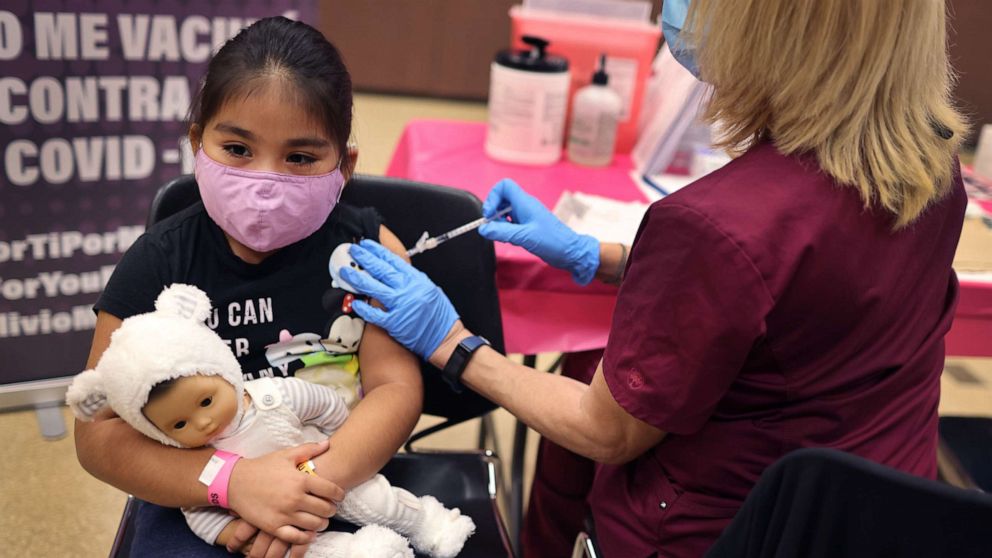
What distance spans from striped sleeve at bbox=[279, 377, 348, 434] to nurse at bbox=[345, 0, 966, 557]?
1.05ft

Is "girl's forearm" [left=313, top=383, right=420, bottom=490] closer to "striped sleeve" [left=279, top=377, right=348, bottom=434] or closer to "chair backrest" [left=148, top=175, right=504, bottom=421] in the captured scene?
"striped sleeve" [left=279, top=377, right=348, bottom=434]

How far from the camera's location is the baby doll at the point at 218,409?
953 mm

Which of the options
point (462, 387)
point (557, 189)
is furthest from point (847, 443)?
point (557, 189)

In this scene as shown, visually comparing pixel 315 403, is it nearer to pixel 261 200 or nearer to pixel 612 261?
pixel 261 200

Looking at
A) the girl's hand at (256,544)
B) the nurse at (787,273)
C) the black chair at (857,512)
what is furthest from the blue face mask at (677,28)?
the girl's hand at (256,544)

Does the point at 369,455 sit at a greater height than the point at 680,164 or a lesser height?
lesser

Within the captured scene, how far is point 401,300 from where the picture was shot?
119cm

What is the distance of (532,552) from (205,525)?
2.60 ft

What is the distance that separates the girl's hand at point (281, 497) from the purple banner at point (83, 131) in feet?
3.22

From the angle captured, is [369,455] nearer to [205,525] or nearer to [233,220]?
[205,525]

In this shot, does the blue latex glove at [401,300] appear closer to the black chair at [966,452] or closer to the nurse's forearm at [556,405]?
the nurse's forearm at [556,405]

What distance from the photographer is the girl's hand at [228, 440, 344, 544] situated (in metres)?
1.04

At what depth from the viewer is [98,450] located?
107 cm

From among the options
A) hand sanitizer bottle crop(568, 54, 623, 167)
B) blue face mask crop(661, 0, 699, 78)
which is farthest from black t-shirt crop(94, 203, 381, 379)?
hand sanitizer bottle crop(568, 54, 623, 167)
